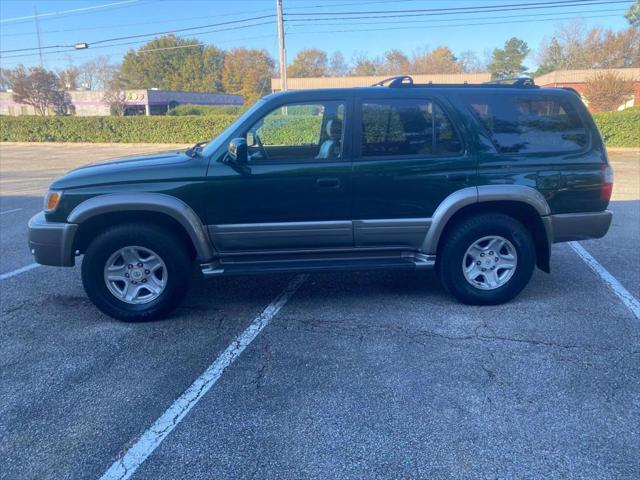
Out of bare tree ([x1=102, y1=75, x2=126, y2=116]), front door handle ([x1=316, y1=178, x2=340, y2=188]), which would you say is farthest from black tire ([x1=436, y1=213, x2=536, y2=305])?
bare tree ([x1=102, y1=75, x2=126, y2=116])

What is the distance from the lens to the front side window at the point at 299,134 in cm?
431

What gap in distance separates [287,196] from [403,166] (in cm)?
103

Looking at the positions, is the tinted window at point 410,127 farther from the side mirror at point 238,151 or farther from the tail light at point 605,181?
the tail light at point 605,181

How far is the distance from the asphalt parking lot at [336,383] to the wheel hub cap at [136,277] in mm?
280

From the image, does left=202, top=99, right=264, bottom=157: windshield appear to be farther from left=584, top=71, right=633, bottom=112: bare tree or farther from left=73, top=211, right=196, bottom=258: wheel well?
left=584, top=71, right=633, bottom=112: bare tree

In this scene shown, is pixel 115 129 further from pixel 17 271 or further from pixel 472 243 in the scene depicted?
pixel 472 243

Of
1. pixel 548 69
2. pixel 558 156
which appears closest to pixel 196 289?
pixel 558 156

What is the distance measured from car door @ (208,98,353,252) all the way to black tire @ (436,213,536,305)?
92cm

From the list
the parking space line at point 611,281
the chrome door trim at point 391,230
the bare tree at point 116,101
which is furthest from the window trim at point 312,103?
the bare tree at point 116,101

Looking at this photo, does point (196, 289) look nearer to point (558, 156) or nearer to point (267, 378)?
point (267, 378)

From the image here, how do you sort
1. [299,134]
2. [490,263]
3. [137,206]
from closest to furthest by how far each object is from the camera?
[137,206] → [490,263] → [299,134]

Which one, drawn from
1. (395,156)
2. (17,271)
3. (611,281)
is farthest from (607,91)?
(17,271)

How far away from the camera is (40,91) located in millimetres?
55688

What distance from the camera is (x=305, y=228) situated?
14.0 ft
